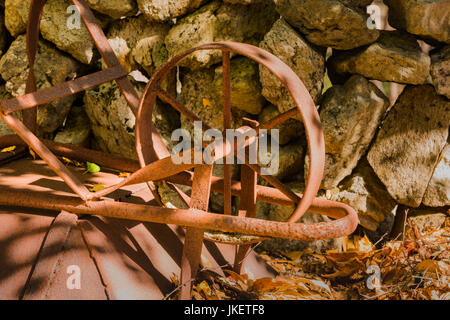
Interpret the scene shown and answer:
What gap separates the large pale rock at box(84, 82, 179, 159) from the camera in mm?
2707

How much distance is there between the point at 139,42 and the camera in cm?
265

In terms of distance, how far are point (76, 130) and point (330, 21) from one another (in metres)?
2.11

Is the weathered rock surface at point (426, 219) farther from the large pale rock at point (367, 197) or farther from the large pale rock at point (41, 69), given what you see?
the large pale rock at point (41, 69)

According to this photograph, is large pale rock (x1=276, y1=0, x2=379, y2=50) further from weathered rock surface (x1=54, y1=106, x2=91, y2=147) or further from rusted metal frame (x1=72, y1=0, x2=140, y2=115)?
weathered rock surface (x1=54, y1=106, x2=91, y2=147)

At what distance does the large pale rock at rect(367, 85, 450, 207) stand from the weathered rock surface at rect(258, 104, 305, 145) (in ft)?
1.68

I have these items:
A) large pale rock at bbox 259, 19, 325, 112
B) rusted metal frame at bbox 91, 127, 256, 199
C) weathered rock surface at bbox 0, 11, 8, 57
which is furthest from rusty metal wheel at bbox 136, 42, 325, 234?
weathered rock surface at bbox 0, 11, 8, 57

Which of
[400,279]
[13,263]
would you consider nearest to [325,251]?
[400,279]

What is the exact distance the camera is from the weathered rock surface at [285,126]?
245cm

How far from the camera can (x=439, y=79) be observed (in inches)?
82.5

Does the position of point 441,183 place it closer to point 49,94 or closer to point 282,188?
point 282,188

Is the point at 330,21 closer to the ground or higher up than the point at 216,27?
closer to the ground

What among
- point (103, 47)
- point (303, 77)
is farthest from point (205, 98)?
point (103, 47)

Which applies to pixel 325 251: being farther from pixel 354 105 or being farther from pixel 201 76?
pixel 201 76

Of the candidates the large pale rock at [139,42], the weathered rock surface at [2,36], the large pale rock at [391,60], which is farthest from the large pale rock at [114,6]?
the large pale rock at [391,60]
